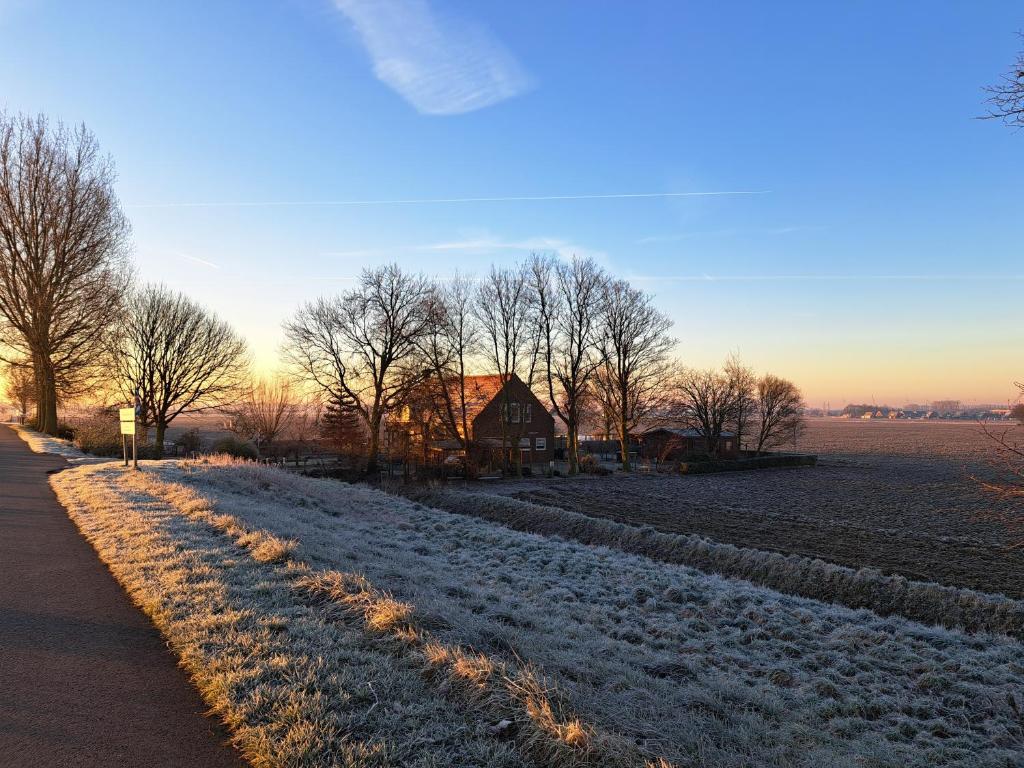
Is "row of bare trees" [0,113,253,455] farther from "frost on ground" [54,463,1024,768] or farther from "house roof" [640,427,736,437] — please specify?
"house roof" [640,427,736,437]

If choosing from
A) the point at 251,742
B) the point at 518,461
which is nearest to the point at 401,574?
the point at 251,742

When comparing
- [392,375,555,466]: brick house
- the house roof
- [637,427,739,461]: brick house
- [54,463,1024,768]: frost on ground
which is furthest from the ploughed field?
the house roof

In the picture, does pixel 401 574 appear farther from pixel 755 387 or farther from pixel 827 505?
pixel 755 387

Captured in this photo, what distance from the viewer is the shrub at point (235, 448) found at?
37.8m

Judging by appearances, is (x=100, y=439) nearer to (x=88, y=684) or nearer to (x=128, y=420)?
(x=128, y=420)

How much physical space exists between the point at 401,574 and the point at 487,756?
5947 mm

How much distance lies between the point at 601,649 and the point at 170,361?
5075 centimetres

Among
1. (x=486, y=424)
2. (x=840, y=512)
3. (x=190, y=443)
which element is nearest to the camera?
(x=840, y=512)

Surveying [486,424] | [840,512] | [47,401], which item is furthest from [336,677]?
[486,424]

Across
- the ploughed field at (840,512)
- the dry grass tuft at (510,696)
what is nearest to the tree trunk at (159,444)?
the ploughed field at (840,512)

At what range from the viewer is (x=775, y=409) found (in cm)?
6688

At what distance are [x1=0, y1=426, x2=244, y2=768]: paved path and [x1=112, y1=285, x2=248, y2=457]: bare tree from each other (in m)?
43.0

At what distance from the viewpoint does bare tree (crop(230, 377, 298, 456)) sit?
185 ft

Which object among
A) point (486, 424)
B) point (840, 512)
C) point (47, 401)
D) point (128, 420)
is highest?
point (47, 401)
